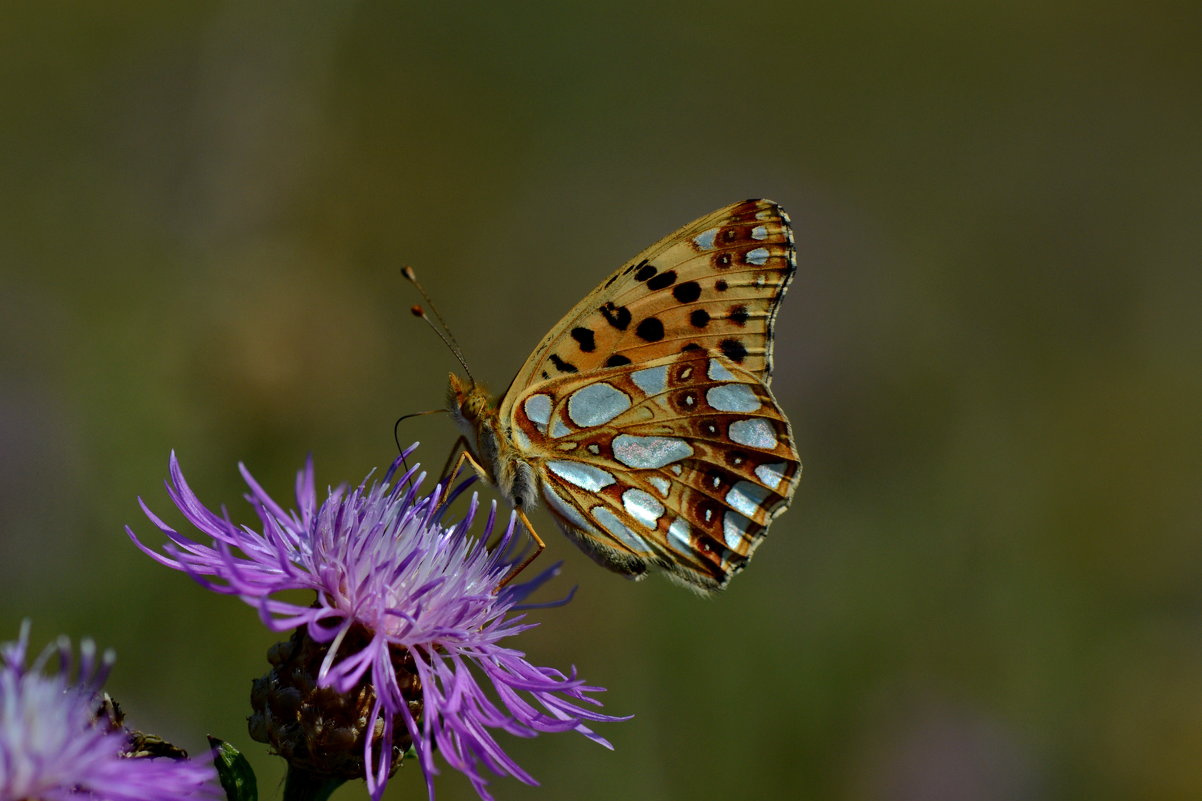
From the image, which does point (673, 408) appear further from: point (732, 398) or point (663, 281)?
point (663, 281)

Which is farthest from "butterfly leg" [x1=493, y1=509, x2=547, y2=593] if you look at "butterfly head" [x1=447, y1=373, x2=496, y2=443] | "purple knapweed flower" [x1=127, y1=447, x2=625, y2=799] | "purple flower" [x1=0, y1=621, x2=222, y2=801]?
"purple flower" [x1=0, y1=621, x2=222, y2=801]

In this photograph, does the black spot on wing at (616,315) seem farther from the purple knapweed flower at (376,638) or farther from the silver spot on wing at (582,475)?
the purple knapweed flower at (376,638)

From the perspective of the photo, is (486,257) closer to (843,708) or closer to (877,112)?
(843,708)

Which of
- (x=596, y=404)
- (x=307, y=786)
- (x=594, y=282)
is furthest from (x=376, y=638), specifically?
(x=594, y=282)

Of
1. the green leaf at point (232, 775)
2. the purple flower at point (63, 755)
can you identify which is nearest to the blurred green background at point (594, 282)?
the green leaf at point (232, 775)

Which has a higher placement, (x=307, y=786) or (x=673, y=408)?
(x=673, y=408)

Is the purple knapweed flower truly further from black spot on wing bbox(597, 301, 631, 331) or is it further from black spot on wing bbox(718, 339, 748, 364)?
black spot on wing bbox(718, 339, 748, 364)
